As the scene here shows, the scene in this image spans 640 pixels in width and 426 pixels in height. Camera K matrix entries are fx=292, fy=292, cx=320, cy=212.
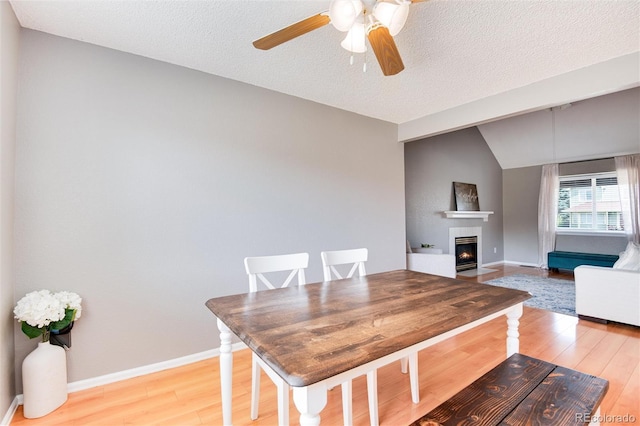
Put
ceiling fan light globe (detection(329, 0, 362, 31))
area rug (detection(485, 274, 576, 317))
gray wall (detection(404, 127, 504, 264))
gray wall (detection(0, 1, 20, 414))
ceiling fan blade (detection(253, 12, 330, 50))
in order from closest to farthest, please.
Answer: ceiling fan light globe (detection(329, 0, 362, 31)), ceiling fan blade (detection(253, 12, 330, 50)), gray wall (detection(0, 1, 20, 414)), area rug (detection(485, 274, 576, 317)), gray wall (detection(404, 127, 504, 264))

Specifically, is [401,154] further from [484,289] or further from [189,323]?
[189,323]

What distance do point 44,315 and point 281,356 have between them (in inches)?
67.4

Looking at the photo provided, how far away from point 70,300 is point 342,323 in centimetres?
182

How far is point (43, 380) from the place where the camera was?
173cm

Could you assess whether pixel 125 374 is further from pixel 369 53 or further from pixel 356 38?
pixel 369 53

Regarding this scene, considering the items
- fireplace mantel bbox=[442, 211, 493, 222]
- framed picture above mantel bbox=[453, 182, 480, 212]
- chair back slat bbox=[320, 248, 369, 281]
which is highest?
framed picture above mantel bbox=[453, 182, 480, 212]

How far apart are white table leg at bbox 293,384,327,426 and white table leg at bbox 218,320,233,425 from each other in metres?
0.64

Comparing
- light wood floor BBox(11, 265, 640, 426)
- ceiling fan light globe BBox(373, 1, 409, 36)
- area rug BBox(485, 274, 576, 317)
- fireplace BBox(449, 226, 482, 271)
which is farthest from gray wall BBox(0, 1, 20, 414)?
fireplace BBox(449, 226, 482, 271)

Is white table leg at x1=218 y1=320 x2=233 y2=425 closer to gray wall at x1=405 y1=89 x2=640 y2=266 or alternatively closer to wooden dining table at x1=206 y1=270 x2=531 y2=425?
wooden dining table at x1=206 y1=270 x2=531 y2=425

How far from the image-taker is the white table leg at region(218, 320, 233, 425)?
1.39 metres

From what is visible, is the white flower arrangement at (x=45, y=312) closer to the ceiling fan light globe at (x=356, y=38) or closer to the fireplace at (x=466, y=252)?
the ceiling fan light globe at (x=356, y=38)

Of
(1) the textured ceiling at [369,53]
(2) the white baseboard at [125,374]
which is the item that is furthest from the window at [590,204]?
(2) the white baseboard at [125,374]

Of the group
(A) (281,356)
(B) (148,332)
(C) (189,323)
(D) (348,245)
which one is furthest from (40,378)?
(D) (348,245)

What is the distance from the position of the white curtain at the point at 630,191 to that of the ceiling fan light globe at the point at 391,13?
6601 millimetres
